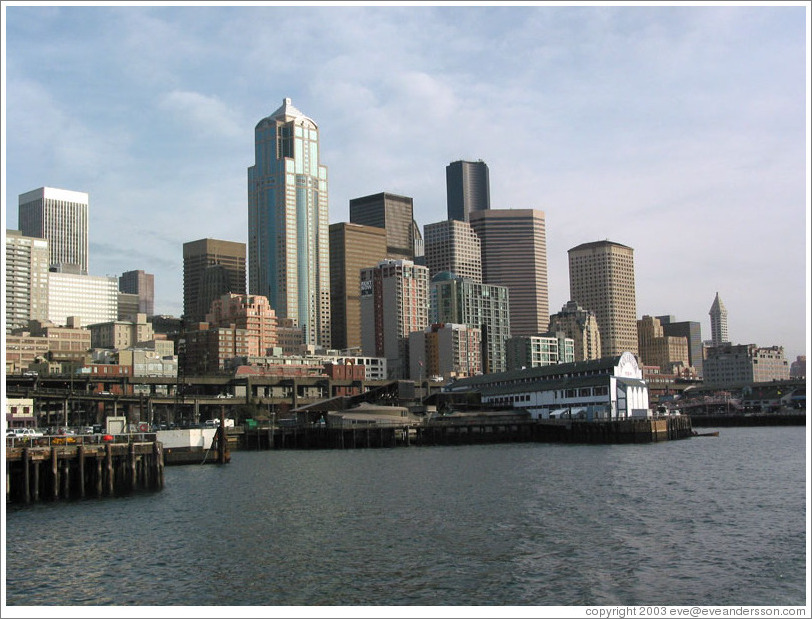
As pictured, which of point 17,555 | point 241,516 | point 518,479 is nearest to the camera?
point 17,555

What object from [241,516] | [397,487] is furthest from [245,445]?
[241,516]

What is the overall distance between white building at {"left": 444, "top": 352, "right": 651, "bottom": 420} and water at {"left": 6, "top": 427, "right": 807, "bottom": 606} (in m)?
66.4

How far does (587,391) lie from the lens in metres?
163

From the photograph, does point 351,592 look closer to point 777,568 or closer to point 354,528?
point 354,528

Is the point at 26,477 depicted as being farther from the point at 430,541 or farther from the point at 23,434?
the point at 430,541

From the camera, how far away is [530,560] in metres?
47.6

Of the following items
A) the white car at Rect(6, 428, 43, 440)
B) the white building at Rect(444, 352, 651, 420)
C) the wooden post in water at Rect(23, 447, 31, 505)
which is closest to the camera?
the wooden post in water at Rect(23, 447, 31, 505)

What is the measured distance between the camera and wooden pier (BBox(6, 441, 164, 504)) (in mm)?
73625

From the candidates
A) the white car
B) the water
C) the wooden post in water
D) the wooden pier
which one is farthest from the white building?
the wooden post in water

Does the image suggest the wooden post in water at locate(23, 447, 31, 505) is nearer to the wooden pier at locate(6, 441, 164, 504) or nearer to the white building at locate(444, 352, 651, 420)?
the wooden pier at locate(6, 441, 164, 504)

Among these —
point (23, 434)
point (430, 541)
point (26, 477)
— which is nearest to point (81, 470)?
point (26, 477)

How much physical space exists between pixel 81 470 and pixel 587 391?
105 m

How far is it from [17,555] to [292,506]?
2324cm

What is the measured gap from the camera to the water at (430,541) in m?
41.9
